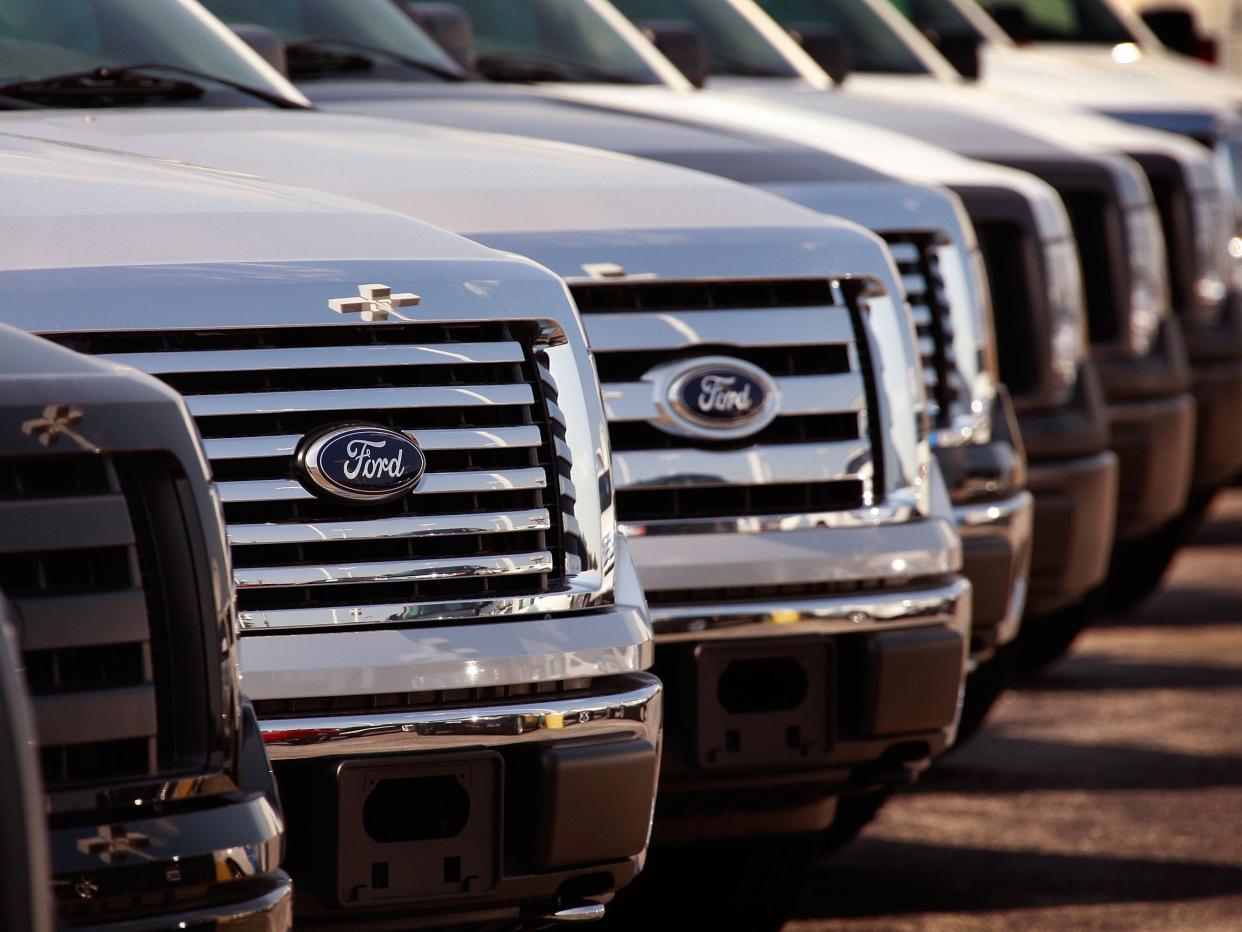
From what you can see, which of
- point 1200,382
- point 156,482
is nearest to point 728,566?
point 156,482

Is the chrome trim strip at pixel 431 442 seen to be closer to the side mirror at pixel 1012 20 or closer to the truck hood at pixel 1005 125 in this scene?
the truck hood at pixel 1005 125

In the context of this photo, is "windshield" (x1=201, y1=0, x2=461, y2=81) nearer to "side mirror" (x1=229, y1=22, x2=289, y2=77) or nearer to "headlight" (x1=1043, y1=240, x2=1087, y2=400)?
"side mirror" (x1=229, y1=22, x2=289, y2=77)

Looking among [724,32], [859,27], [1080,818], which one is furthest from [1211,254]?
[1080,818]

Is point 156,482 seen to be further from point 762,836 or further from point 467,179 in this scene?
point 762,836

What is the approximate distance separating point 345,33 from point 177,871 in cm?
407

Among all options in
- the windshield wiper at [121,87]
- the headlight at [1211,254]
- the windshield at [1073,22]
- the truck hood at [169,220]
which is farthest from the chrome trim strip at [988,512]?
the windshield at [1073,22]

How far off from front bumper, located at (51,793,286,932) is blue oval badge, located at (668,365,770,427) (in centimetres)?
185

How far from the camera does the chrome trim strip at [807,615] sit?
4.54 metres

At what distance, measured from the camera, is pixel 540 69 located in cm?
752

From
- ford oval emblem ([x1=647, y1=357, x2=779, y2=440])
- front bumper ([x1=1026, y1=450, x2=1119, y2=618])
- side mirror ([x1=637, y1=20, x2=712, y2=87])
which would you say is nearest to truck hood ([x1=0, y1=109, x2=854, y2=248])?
ford oval emblem ([x1=647, y1=357, x2=779, y2=440])

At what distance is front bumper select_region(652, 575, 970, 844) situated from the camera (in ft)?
14.8

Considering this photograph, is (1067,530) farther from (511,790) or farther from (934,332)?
(511,790)

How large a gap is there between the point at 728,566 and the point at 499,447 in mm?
947

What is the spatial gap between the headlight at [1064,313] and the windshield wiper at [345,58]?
178cm
